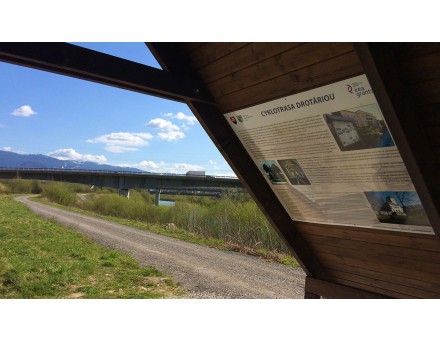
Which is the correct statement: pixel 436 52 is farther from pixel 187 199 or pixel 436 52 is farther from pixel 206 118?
pixel 187 199

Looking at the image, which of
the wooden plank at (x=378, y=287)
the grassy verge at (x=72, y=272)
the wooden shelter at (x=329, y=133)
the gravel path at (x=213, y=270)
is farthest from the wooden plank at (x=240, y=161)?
the grassy verge at (x=72, y=272)

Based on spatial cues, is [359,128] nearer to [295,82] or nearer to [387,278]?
[295,82]

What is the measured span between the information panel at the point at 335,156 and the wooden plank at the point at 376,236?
0.06 metres

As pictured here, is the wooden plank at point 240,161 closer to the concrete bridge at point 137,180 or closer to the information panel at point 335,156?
the information panel at point 335,156

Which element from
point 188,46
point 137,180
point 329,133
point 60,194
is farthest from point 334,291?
point 60,194

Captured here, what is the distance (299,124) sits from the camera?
197 cm

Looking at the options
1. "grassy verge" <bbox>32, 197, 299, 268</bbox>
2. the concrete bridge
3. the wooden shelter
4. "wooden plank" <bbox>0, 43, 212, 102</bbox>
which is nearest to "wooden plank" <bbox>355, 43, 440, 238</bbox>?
the wooden shelter

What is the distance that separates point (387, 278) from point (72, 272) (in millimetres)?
7485

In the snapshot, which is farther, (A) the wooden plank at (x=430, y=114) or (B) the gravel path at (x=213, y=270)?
(B) the gravel path at (x=213, y=270)

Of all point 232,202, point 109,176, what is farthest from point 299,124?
point 109,176

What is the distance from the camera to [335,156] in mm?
1949

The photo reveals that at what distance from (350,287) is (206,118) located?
154 cm

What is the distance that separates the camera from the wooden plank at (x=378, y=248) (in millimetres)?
1972

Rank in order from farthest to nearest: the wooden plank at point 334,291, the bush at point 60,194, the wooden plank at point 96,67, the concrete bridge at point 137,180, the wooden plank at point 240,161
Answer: the bush at point 60,194
the concrete bridge at point 137,180
the wooden plank at point 334,291
the wooden plank at point 240,161
the wooden plank at point 96,67
